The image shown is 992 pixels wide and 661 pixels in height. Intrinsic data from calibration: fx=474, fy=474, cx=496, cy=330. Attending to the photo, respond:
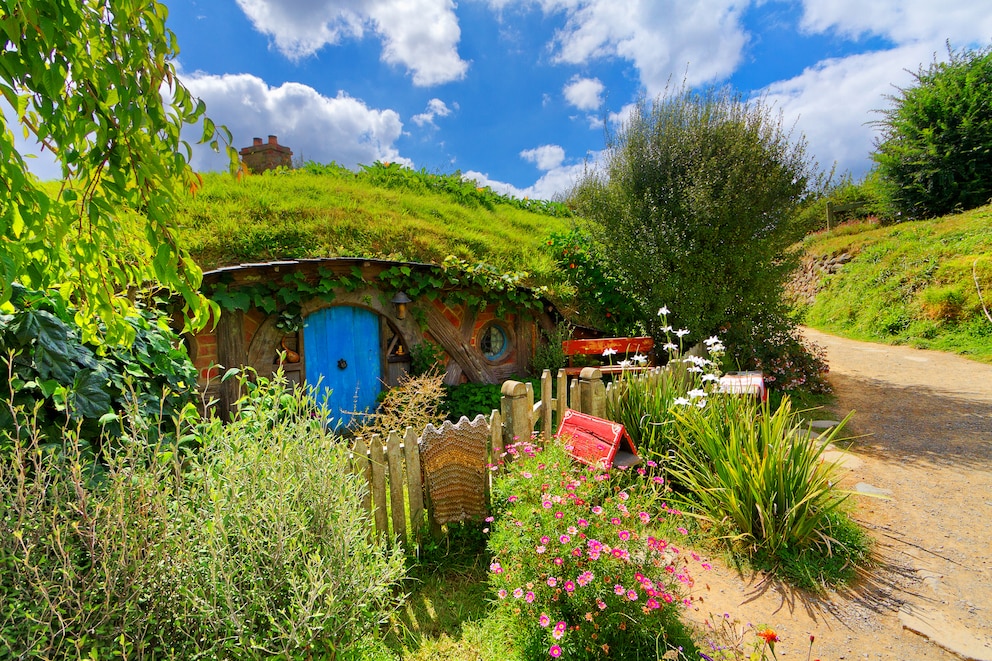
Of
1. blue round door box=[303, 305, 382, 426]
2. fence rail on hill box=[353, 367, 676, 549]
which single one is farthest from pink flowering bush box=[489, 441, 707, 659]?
blue round door box=[303, 305, 382, 426]

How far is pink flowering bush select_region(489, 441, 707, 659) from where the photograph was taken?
2.17m

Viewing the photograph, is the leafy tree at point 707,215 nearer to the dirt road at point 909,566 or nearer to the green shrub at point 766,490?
the dirt road at point 909,566

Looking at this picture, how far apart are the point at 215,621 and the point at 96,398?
1.18 meters

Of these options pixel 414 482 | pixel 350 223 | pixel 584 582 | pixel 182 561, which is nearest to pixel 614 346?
pixel 414 482

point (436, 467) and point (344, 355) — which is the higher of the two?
point (344, 355)

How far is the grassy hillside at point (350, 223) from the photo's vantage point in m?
7.55

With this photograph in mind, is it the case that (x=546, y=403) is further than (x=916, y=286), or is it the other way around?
(x=916, y=286)

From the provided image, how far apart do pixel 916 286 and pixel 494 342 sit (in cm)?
1121

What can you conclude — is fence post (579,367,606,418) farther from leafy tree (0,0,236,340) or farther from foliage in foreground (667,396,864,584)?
leafy tree (0,0,236,340)

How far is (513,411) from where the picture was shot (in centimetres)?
349

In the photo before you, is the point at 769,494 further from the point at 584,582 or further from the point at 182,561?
the point at 182,561

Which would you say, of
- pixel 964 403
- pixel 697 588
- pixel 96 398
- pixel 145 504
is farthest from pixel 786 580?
pixel 964 403

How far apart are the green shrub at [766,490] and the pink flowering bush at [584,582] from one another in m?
1.08

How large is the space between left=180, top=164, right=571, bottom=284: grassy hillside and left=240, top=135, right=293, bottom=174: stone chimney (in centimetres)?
64
